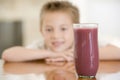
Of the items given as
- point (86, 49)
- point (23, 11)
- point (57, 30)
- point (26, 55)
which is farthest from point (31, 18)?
point (86, 49)

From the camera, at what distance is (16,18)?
4.34 metres

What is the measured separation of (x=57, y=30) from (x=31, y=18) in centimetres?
256

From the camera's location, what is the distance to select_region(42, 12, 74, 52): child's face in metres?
1.80

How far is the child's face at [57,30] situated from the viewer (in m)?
1.80

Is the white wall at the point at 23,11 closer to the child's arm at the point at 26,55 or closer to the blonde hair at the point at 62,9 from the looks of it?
the blonde hair at the point at 62,9

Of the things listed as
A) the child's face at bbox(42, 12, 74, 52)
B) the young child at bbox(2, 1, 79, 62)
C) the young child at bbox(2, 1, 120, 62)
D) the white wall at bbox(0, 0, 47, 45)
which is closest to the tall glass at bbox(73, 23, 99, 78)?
the young child at bbox(2, 1, 120, 62)

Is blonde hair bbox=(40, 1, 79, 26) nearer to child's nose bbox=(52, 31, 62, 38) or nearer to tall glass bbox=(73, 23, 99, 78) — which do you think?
child's nose bbox=(52, 31, 62, 38)

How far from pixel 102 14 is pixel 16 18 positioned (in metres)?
1.14

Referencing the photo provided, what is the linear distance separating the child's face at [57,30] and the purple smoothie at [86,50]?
762mm

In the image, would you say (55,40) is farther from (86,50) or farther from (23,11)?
(23,11)

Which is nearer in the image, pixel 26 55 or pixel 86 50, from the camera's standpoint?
pixel 86 50

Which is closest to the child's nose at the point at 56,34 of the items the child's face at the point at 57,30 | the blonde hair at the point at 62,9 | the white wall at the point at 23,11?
the child's face at the point at 57,30

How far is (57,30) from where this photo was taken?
1.80m

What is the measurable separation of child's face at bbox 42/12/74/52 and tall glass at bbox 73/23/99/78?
0.76 metres
